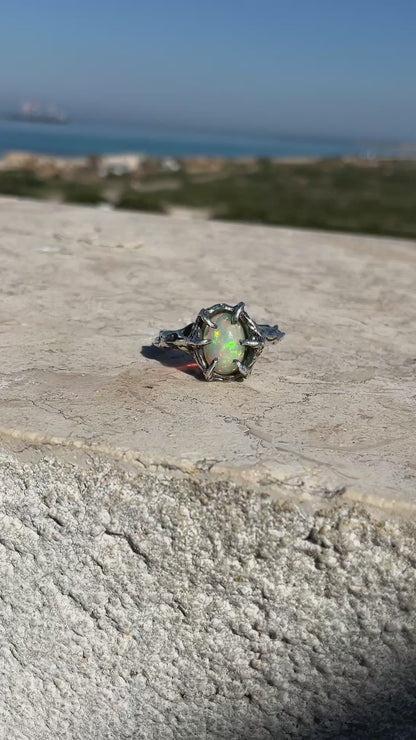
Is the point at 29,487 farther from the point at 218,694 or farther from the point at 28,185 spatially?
the point at 28,185

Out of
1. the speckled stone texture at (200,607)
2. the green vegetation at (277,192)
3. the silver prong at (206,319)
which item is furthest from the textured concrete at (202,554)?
the green vegetation at (277,192)

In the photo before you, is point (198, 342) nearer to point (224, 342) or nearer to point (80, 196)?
point (224, 342)

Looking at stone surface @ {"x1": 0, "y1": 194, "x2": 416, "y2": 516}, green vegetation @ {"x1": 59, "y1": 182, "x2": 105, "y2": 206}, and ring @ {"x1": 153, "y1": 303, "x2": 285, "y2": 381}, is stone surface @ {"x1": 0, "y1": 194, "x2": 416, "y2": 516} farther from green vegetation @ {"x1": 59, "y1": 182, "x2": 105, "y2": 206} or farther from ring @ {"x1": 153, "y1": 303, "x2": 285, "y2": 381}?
green vegetation @ {"x1": 59, "y1": 182, "x2": 105, "y2": 206}

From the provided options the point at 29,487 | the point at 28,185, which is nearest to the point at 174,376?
the point at 29,487

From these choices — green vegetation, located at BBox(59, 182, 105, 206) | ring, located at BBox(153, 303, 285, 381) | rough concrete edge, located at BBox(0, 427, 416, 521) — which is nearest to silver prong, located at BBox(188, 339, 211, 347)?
ring, located at BBox(153, 303, 285, 381)

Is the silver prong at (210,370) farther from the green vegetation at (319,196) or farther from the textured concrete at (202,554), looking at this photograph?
the green vegetation at (319,196)

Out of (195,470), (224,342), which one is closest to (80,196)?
(224,342)
